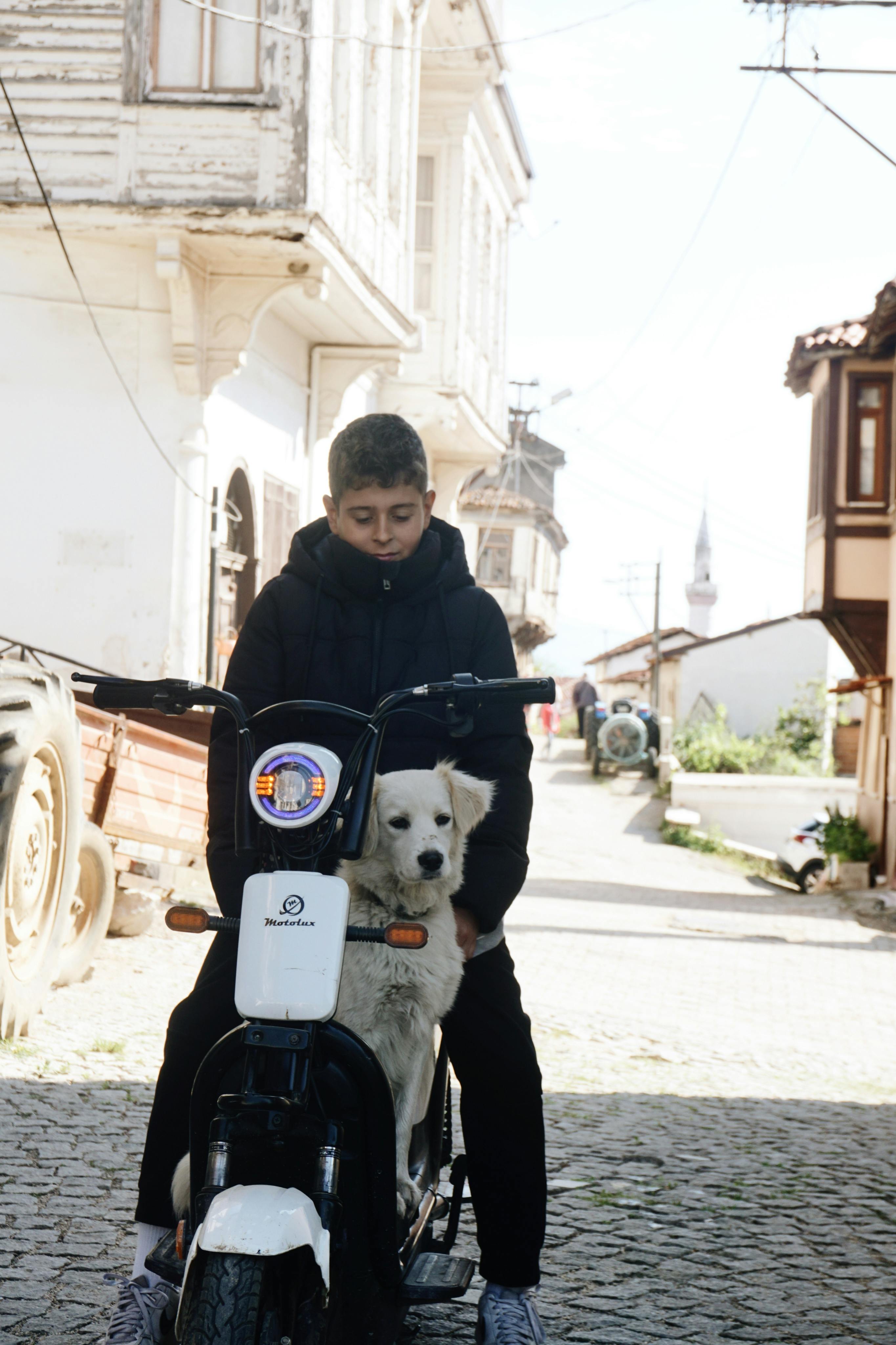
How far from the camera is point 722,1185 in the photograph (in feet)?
17.0

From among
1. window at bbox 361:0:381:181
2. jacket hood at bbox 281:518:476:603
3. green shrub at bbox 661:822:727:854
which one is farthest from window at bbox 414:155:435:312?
jacket hood at bbox 281:518:476:603

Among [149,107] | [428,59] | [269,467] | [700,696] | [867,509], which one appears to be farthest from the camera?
[700,696]

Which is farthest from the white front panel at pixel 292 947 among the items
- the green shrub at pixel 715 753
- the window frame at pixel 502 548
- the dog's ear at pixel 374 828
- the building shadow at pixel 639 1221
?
the window frame at pixel 502 548

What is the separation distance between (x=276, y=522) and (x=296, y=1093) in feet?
41.9

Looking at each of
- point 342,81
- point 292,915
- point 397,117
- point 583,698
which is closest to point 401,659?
point 292,915

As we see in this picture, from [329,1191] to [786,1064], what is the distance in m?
6.10

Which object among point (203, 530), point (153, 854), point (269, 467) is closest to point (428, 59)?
point (269, 467)

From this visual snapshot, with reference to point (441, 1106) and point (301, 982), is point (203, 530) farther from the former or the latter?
point (301, 982)

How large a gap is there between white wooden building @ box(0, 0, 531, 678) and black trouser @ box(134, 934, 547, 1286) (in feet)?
30.8

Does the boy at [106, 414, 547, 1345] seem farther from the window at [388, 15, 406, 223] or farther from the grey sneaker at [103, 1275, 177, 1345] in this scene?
the window at [388, 15, 406, 223]

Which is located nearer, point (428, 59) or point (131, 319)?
point (131, 319)

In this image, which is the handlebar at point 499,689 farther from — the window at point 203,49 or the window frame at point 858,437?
the window frame at point 858,437

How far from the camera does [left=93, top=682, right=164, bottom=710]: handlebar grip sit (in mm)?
2771

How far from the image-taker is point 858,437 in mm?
22891
